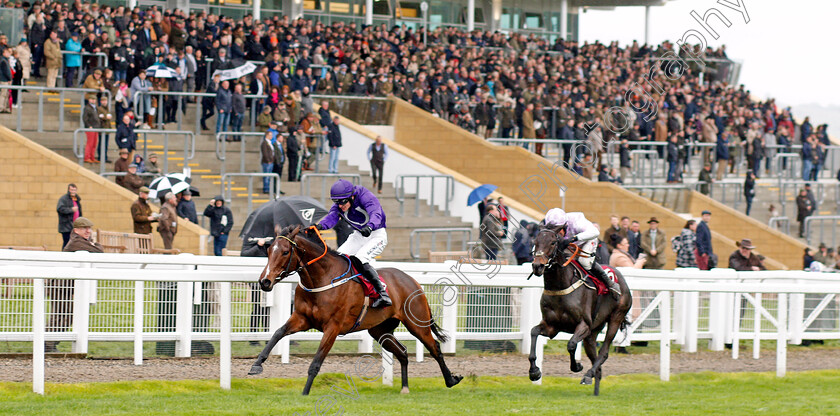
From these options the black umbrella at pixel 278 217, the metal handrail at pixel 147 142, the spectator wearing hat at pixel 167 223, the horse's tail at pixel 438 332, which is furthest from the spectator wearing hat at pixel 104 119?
the horse's tail at pixel 438 332

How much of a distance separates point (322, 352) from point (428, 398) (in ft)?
2.98

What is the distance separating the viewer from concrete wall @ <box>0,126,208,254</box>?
17.8 metres

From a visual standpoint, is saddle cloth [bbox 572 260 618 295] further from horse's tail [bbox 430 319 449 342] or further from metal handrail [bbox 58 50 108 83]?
metal handrail [bbox 58 50 108 83]

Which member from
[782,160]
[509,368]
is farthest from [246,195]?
[782,160]

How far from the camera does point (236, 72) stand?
21656 millimetres

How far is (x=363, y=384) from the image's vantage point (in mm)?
9086

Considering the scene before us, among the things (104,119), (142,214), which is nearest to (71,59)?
(104,119)

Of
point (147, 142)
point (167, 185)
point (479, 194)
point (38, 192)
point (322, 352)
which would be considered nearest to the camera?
point (322, 352)

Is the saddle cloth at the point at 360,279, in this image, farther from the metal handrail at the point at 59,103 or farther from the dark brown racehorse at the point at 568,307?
the metal handrail at the point at 59,103

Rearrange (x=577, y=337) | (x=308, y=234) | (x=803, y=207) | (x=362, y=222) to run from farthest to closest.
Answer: (x=803, y=207) < (x=577, y=337) < (x=362, y=222) < (x=308, y=234)

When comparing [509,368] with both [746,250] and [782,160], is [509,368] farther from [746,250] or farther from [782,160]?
[782,160]

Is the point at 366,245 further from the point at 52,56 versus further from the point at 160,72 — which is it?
the point at 52,56

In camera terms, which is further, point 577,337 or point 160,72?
point 160,72

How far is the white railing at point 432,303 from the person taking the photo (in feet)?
28.2
